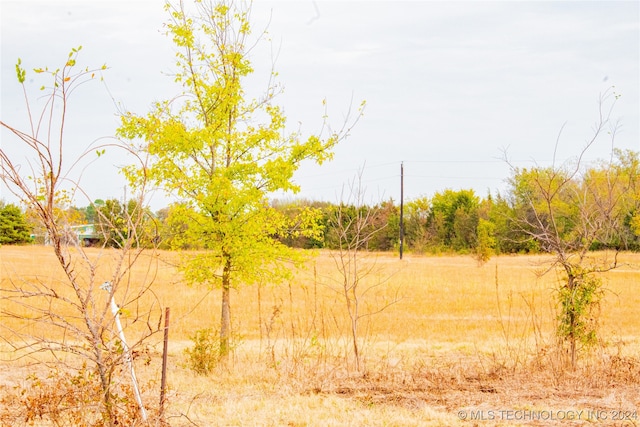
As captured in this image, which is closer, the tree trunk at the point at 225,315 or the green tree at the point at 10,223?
the tree trunk at the point at 225,315

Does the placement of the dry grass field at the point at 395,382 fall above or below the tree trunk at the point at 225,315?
below

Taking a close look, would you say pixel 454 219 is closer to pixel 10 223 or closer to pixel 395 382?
pixel 10 223

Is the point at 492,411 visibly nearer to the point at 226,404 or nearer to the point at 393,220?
the point at 226,404

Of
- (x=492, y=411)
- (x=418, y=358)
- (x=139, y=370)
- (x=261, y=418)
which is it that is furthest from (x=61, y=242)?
(x=418, y=358)

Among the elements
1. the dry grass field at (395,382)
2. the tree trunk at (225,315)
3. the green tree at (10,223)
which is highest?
the green tree at (10,223)

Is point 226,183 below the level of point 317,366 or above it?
above

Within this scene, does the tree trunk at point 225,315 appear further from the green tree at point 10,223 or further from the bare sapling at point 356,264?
the green tree at point 10,223

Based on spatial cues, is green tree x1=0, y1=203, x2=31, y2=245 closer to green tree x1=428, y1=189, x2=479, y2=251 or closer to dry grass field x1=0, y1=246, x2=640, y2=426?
green tree x1=428, y1=189, x2=479, y2=251

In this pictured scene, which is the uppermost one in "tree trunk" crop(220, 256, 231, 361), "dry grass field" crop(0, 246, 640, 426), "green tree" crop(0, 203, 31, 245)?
"green tree" crop(0, 203, 31, 245)

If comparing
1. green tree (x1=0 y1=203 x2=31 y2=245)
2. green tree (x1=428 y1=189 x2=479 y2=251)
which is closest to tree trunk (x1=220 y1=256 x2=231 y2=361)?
green tree (x1=428 y1=189 x2=479 y2=251)

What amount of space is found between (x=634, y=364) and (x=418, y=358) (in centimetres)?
367

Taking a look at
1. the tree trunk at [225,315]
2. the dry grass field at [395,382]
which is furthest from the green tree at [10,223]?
the tree trunk at [225,315]

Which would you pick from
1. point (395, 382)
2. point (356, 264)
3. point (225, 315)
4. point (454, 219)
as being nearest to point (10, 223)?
point (454, 219)

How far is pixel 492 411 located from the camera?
799cm
